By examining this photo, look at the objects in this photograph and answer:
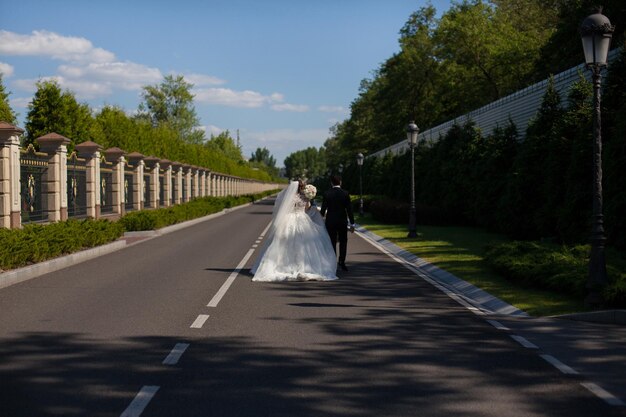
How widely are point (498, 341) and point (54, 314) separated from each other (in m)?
5.98

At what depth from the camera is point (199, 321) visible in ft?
29.4

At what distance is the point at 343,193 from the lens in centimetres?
1530

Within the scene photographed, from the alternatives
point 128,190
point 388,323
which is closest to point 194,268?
point 388,323

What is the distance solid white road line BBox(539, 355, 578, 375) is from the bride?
7018 millimetres

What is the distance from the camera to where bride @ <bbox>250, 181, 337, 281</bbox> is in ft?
44.9

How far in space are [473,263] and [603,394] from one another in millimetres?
10353

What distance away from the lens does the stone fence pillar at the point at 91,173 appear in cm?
2809

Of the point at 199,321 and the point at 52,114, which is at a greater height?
the point at 52,114

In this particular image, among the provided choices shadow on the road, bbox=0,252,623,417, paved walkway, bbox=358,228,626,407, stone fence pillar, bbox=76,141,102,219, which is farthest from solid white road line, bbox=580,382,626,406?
stone fence pillar, bbox=76,141,102,219

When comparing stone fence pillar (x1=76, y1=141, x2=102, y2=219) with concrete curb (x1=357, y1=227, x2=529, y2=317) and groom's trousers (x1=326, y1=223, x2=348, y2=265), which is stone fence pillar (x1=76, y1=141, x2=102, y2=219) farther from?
groom's trousers (x1=326, y1=223, x2=348, y2=265)

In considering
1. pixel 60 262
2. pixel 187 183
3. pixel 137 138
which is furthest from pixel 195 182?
pixel 60 262

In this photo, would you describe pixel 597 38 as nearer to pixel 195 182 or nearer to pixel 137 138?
pixel 137 138

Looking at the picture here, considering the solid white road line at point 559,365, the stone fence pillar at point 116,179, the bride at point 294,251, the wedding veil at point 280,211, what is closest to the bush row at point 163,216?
the stone fence pillar at point 116,179

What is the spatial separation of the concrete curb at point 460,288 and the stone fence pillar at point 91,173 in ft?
46.8
